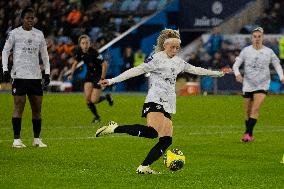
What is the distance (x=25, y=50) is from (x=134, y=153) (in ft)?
9.88

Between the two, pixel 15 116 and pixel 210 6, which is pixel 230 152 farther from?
pixel 210 6

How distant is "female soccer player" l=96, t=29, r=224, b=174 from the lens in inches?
544

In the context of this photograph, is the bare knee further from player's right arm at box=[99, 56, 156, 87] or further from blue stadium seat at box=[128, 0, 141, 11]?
blue stadium seat at box=[128, 0, 141, 11]

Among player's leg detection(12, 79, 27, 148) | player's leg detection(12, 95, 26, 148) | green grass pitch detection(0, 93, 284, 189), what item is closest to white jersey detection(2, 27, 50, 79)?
player's leg detection(12, 79, 27, 148)

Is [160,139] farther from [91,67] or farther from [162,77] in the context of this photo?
[91,67]

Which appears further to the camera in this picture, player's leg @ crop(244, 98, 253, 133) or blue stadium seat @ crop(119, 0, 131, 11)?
blue stadium seat @ crop(119, 0, 131, 11)

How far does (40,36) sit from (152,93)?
495 cm

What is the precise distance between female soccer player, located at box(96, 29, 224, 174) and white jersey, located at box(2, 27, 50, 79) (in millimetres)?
4702

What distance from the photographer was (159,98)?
46.1 feet

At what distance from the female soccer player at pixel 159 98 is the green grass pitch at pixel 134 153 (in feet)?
1.60

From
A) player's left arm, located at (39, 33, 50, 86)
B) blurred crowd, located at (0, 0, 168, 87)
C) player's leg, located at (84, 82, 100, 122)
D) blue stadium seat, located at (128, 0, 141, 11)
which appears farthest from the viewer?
blue stadium seat, located at (128, 0, 141, 11)

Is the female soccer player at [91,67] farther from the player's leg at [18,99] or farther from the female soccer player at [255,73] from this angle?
the player's leg at [18,99]

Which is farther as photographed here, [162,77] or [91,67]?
[91,67]

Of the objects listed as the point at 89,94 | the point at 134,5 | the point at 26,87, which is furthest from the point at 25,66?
the point at 134,5
